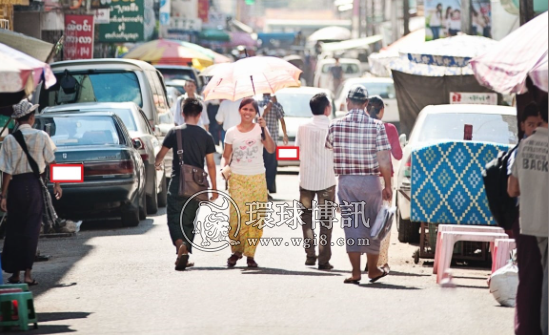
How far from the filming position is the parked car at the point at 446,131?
13.1 meters

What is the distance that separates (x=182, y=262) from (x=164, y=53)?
24348 mm

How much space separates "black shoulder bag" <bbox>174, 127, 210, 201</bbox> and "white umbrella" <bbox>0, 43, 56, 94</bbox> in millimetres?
2464

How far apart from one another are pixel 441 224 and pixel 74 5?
18.5 metres

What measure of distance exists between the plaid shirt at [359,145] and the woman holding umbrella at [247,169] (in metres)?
1.17

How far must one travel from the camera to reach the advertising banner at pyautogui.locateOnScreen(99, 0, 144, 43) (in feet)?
102

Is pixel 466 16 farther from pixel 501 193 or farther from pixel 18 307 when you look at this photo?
pixel 18 307

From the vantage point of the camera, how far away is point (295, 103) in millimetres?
24875

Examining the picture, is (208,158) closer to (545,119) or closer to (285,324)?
(285,324)

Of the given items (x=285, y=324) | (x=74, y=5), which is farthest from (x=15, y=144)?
(x=74, y=5)

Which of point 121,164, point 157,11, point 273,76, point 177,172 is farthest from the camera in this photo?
point 157,11

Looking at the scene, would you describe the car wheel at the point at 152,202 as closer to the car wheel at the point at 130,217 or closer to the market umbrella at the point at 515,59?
the car wheel at the point at 130,217

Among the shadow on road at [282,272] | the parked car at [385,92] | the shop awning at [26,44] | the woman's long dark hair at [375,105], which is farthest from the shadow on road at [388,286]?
the parked car at [385,92]

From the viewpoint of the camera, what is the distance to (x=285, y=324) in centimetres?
852

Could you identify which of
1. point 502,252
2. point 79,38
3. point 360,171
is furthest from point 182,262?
point 79,38
